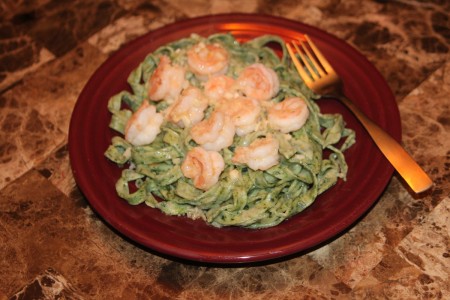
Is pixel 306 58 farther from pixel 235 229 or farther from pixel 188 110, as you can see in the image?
pixel 235 229

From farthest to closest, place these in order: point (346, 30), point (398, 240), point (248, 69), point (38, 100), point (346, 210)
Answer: point (346, 30), point (38, 100), point (248, 69), point (398, 240), point (346, 210)

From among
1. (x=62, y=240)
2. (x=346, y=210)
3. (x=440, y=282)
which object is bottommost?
(x=62, y=240)

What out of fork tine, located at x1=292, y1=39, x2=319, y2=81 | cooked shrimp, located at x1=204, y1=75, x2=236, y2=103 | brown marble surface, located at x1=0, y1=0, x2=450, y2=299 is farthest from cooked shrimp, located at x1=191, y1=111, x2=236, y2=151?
fork tine, located at x1=292, y1=39, x2=319, y2=81

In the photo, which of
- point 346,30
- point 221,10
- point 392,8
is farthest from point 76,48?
point 392,8

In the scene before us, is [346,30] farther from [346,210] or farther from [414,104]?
[346,210]

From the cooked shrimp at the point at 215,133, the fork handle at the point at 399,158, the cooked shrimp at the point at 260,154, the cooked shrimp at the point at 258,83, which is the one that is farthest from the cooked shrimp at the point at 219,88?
the fork handle at the point at 399,158

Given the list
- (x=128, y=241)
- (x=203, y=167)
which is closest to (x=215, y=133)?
(x=203, y=167)
